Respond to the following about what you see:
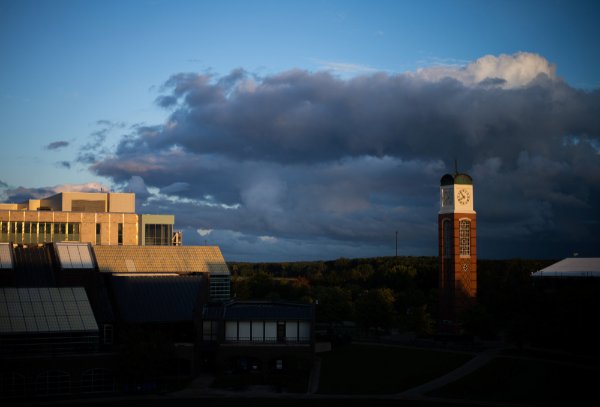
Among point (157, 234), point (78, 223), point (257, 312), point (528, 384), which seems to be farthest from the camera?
point (157, 234)

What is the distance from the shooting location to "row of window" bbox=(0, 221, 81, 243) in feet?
337

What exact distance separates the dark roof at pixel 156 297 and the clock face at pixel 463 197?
140ft

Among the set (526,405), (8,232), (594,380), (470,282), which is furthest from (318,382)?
(8,232)

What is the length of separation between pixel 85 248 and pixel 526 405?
168 ft

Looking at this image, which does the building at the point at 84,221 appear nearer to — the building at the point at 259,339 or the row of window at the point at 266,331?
the building at the point at 259,339

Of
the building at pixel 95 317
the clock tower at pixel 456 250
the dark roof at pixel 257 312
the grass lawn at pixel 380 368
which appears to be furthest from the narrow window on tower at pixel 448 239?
the building at pixel 95 317

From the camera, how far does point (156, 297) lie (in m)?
86.6

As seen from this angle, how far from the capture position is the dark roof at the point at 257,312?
270ft

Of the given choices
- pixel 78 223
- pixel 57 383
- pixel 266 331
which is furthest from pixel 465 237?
pixel 57 383

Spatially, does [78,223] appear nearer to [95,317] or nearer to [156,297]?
[156,297]

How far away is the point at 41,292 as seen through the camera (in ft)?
251

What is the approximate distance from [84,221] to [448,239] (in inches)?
2152

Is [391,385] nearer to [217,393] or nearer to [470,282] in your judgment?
[217,393]

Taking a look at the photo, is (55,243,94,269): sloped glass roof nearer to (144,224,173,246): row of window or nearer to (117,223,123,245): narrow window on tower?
(117,223,123,245): narrow window on tower
